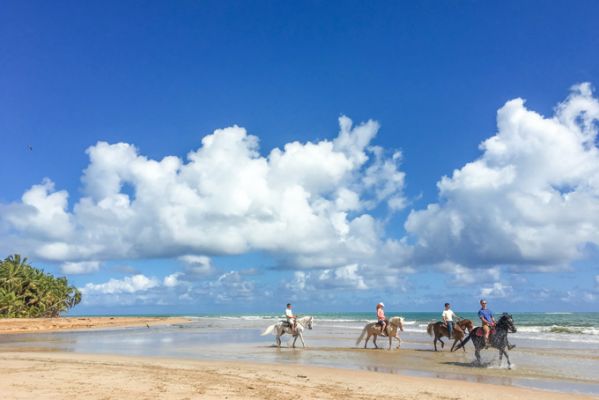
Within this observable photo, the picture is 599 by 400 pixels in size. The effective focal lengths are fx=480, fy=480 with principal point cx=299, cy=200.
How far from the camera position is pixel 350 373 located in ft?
49.6

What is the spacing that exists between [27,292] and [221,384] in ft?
206

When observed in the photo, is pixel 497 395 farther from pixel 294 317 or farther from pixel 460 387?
pixel 294 317

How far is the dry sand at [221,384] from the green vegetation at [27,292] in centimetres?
5253

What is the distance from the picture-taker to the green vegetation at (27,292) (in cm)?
6043

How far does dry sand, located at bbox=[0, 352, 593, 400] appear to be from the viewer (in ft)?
35.1

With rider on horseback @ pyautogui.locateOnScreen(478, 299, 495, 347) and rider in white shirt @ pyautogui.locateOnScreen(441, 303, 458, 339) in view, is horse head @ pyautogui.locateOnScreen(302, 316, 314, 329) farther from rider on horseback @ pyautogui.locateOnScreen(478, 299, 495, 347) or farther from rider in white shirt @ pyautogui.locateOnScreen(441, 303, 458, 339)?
rider on horseback @ pyautogui.locateOnScreen(478, 299, 495, 347)

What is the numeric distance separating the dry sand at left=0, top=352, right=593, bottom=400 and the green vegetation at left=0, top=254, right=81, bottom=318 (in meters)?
52.5

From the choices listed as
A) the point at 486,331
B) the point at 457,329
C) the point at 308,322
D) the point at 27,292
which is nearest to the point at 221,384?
the point at 486,331

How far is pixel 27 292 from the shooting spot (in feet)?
210

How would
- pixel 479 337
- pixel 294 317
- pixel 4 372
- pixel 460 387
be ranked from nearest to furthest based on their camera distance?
pixel 460 387
pixel 4 372
pixel 479 337
pixel 294 317

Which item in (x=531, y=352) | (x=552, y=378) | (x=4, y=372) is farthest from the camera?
(x=531, y=352)

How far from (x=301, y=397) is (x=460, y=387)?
4.67 m

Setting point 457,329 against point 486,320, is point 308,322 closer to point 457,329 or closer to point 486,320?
point 457,329

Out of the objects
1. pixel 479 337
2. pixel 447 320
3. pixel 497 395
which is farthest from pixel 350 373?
pixel 447 320
